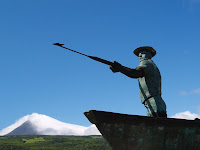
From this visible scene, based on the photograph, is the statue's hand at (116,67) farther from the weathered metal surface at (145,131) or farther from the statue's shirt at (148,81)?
the weathered metal surface at (145,131)

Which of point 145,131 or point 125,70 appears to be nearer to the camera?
point 145,131

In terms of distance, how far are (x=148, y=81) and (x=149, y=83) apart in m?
0.06

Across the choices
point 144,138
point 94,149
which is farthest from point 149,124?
point 94,149

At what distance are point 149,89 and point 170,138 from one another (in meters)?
1.34

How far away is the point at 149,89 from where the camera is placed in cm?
593

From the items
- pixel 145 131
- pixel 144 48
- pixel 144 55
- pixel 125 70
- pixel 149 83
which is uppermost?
pixel 144 48

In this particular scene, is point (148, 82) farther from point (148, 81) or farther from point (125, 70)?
point (125, 70)

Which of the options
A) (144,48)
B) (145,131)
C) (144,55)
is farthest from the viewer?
(144,48)

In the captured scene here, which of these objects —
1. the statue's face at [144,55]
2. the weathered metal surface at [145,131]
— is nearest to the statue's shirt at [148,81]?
the statue's face at [144,55]

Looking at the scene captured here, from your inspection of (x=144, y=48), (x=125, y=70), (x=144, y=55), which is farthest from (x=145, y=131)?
(x=144, y=48)

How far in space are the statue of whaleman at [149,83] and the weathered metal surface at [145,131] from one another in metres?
0.66

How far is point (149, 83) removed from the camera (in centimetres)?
596

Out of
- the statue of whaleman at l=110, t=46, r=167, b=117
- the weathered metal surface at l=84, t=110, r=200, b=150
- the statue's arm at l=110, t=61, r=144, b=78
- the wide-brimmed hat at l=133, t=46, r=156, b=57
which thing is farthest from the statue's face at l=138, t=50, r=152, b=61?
the weathered metal surface at l=84, t=110, r=200, b=150

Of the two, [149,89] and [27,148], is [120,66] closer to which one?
[149,89]
